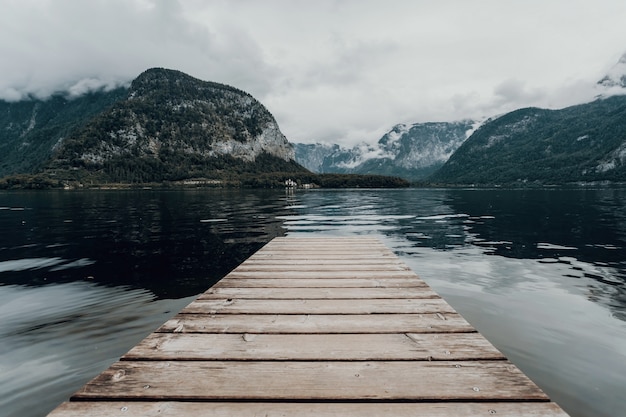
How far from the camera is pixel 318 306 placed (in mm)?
6422

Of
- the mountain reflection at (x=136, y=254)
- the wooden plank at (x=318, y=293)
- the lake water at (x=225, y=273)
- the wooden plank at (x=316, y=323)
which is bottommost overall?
the lake water at (x=225, y=273)

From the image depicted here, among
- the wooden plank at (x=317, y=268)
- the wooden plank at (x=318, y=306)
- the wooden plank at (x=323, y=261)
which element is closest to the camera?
the wooden plank at (x=318, y=306)

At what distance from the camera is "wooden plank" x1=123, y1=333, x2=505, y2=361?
4309mm

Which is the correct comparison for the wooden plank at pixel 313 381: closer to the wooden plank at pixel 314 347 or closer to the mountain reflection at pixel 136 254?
the wooden plank at pixel 314 347

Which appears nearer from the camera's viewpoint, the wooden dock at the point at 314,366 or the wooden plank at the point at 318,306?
the wooden dock at the point at 314,366

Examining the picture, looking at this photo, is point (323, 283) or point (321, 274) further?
point (321, 274)

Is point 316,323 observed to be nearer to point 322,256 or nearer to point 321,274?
point 321,274

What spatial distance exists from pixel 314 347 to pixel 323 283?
352 centimetres

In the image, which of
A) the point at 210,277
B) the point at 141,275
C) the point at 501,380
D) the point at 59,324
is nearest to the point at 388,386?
the point at 501,380

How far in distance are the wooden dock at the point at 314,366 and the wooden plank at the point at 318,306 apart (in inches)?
0.7

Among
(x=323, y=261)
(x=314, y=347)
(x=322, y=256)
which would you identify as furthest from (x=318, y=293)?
(x=322, y=256)

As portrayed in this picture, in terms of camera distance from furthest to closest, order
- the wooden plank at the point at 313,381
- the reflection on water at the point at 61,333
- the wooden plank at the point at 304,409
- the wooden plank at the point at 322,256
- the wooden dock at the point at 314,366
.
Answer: the wooden plank at the point at 322,256 → the reflection on water at the point at 61,333 → the wooden plank at the point at 313,381 → the wooden dock at the point at 314,366 → the wooden plank at the point at 304,409

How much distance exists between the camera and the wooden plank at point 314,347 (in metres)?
4.31

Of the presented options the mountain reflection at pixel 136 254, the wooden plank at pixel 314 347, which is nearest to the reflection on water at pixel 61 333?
the mountain reflection at pixel 136 254
